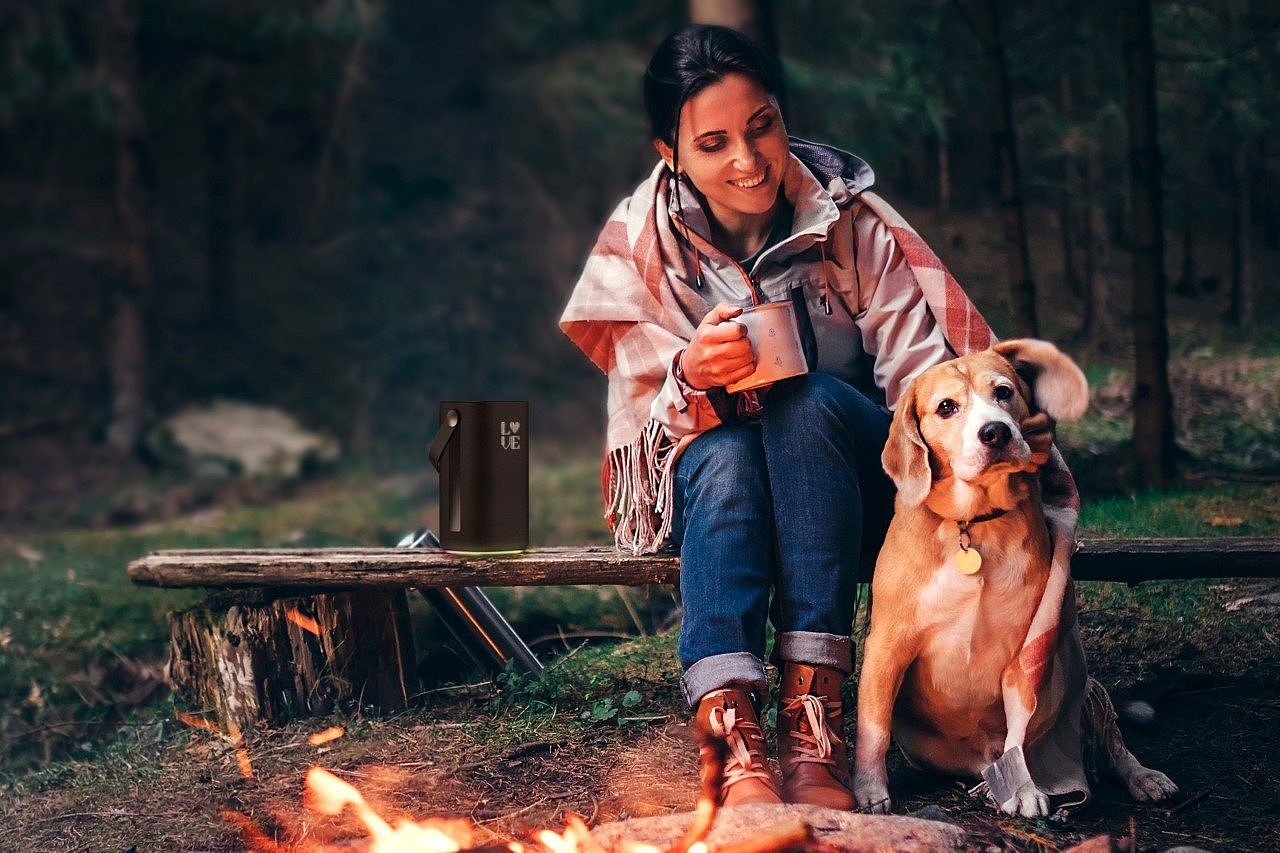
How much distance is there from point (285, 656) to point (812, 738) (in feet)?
5.55

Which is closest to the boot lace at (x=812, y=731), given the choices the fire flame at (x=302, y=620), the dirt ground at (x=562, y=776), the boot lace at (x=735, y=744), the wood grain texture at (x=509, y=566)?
the boot lace at (x=735, y=744)

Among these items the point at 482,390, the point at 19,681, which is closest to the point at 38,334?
the point at 482,390

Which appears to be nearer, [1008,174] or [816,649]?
[816,649]

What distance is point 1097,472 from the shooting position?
5.10 m

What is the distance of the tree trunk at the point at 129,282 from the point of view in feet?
31.3

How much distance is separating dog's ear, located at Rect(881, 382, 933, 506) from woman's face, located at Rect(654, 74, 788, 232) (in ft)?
2.21

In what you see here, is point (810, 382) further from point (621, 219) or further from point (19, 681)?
point (19, 681)

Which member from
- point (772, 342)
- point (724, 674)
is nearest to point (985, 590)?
point (724, 674)

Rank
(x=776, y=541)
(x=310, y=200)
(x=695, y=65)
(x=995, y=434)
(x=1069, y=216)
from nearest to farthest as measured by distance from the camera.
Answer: (x=995, y=434)
(x=776, y=541)
(x=695, y=65)
(x=1069, y=216)
(x=310, y=200)

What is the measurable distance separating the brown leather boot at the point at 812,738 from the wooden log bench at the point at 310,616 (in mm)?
632

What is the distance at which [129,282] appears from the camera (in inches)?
381

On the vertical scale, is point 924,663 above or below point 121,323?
below

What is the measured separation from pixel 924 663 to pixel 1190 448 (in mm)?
3205

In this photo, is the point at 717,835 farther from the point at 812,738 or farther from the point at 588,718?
the point at 588,718
